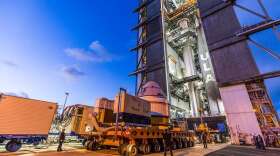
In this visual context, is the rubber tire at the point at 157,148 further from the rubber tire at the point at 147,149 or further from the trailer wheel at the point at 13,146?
the trailer wheel at the point at 13,146

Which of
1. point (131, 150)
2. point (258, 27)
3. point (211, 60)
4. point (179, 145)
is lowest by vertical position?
point (179, 145)

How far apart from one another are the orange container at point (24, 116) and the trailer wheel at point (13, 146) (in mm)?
638

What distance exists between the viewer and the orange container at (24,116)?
10.9 m

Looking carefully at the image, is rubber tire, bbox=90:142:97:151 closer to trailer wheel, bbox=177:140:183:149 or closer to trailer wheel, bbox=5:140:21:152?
trailer wheel, bbox=5:140:21:152

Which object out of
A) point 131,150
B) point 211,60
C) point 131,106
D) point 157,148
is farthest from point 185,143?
point 211,60

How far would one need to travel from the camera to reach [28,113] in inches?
474

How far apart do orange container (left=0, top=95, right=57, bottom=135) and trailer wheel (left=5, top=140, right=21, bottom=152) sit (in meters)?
0.64

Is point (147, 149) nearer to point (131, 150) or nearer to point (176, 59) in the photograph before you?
point (131, 150)

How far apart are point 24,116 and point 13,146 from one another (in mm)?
2227

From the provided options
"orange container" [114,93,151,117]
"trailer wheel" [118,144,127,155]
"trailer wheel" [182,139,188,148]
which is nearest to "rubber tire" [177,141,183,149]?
"trailer wheel" [182,139,188,148]

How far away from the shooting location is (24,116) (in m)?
11.8

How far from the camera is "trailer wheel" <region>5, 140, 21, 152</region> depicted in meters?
10.4

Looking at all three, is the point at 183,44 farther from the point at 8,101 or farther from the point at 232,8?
the point at 8,101

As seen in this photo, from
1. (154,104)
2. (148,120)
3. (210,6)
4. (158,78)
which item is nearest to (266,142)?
(154,104)
